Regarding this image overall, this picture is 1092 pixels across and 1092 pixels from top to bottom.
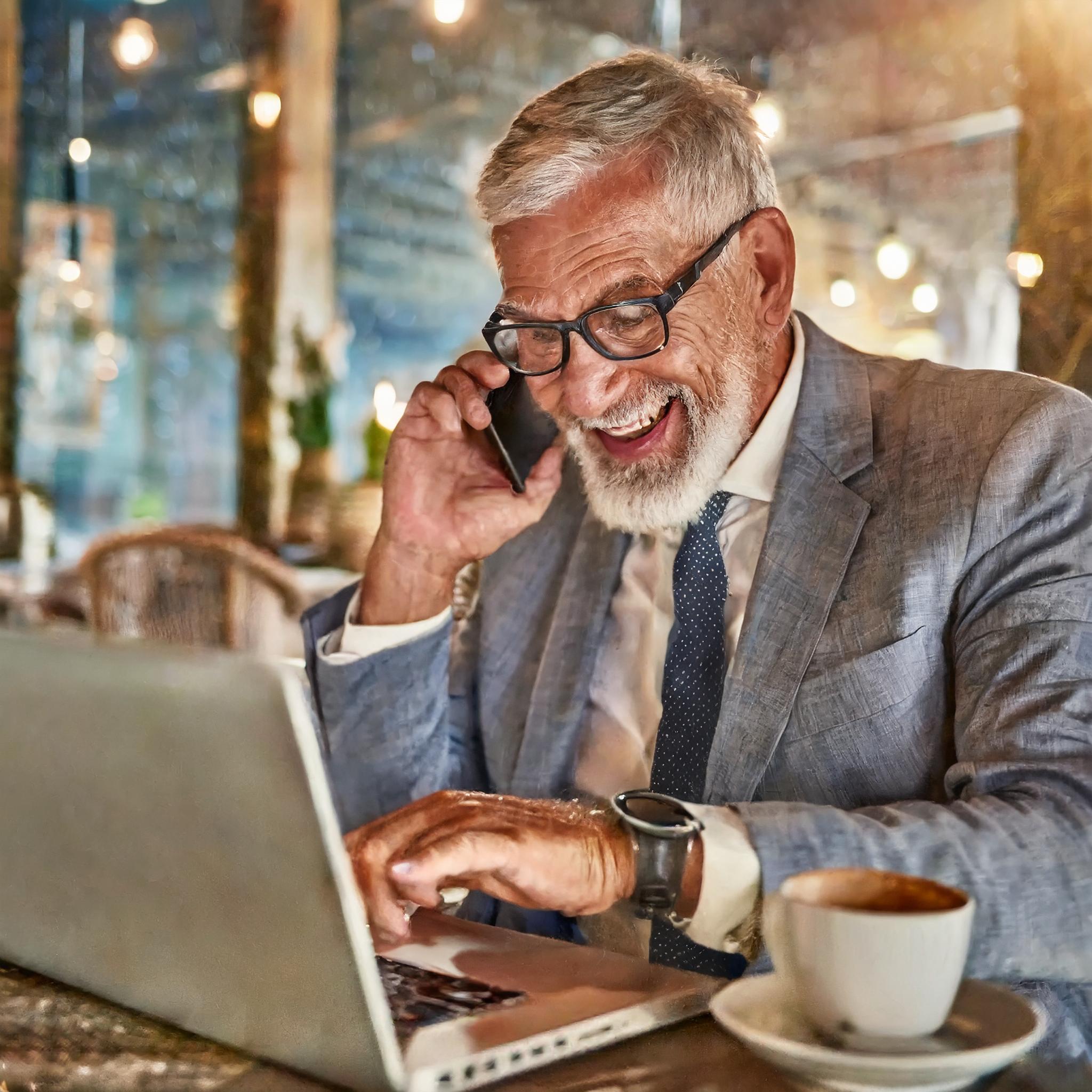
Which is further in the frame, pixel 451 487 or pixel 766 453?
pixel 451 487

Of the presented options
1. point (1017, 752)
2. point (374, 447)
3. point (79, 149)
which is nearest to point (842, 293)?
point (374, 447)

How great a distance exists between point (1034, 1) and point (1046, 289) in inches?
20.0

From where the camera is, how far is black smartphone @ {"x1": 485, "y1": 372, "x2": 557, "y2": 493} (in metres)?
1.73

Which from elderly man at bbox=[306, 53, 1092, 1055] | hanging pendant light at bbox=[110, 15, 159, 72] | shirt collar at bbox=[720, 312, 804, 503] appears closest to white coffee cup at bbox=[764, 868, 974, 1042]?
elderly man at bbox=[306, 53, 1092, 1055]

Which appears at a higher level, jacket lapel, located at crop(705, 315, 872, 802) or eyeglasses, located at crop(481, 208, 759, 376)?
eyeglasses, located at crop(481, 208, 759, 376)

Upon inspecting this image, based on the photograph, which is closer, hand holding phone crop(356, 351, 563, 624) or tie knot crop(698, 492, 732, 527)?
tie knot crop(698, 492, 732, 527)

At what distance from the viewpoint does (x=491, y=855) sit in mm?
955

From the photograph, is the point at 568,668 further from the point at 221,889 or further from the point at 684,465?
the point at 221,889

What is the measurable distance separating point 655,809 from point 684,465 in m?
0.62

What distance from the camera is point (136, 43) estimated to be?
228 inches

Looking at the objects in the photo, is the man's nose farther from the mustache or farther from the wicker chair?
the wicker chair

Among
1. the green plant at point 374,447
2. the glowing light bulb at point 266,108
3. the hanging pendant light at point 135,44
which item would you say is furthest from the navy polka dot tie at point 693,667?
the hanging pendant light at point 135,44

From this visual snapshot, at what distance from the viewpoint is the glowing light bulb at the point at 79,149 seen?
236 inches

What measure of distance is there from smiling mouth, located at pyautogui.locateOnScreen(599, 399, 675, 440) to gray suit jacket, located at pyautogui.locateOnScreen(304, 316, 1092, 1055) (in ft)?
0.50
